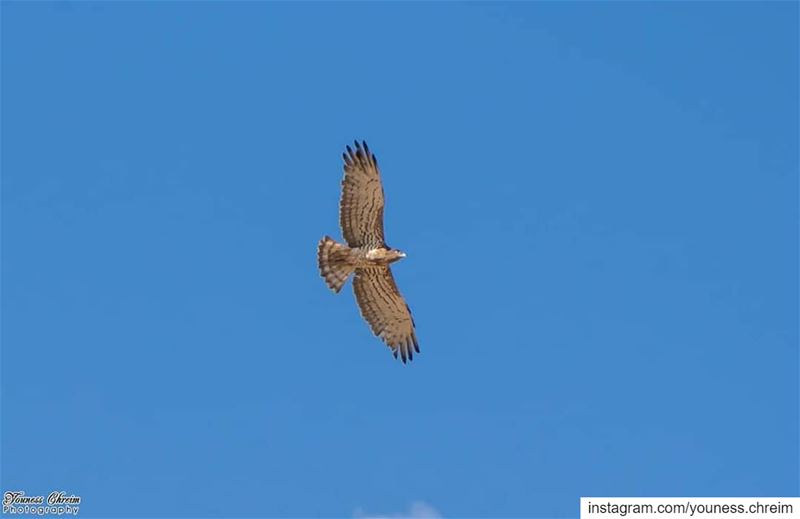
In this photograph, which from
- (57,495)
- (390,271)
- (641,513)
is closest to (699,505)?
(641,513)

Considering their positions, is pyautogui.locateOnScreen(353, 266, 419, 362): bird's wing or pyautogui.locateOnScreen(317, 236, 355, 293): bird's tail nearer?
pyautogui.locateOnScreen(317, 236, 355, 293): bird's tail

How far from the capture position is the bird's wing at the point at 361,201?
3269 centimetres

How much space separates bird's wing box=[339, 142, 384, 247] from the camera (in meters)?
32.7

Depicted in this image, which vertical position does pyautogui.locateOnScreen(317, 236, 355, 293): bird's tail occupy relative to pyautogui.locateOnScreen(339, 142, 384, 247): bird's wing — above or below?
below

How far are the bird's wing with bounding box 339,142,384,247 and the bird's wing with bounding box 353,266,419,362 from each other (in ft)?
2.34

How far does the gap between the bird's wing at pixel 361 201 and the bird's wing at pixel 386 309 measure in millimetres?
712

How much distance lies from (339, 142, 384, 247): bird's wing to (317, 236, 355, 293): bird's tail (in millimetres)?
249

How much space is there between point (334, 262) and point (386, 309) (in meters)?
Result: 2.01

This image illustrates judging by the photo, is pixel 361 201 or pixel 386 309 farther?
pixel 386 309

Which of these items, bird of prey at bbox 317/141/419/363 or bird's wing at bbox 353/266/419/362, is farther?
bird's wing at bbox 353/266/419/362

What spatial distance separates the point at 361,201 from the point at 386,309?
261cm

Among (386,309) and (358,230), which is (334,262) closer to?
(358,230)

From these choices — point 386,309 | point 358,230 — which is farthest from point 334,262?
point 386,309

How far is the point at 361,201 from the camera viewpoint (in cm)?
3284
